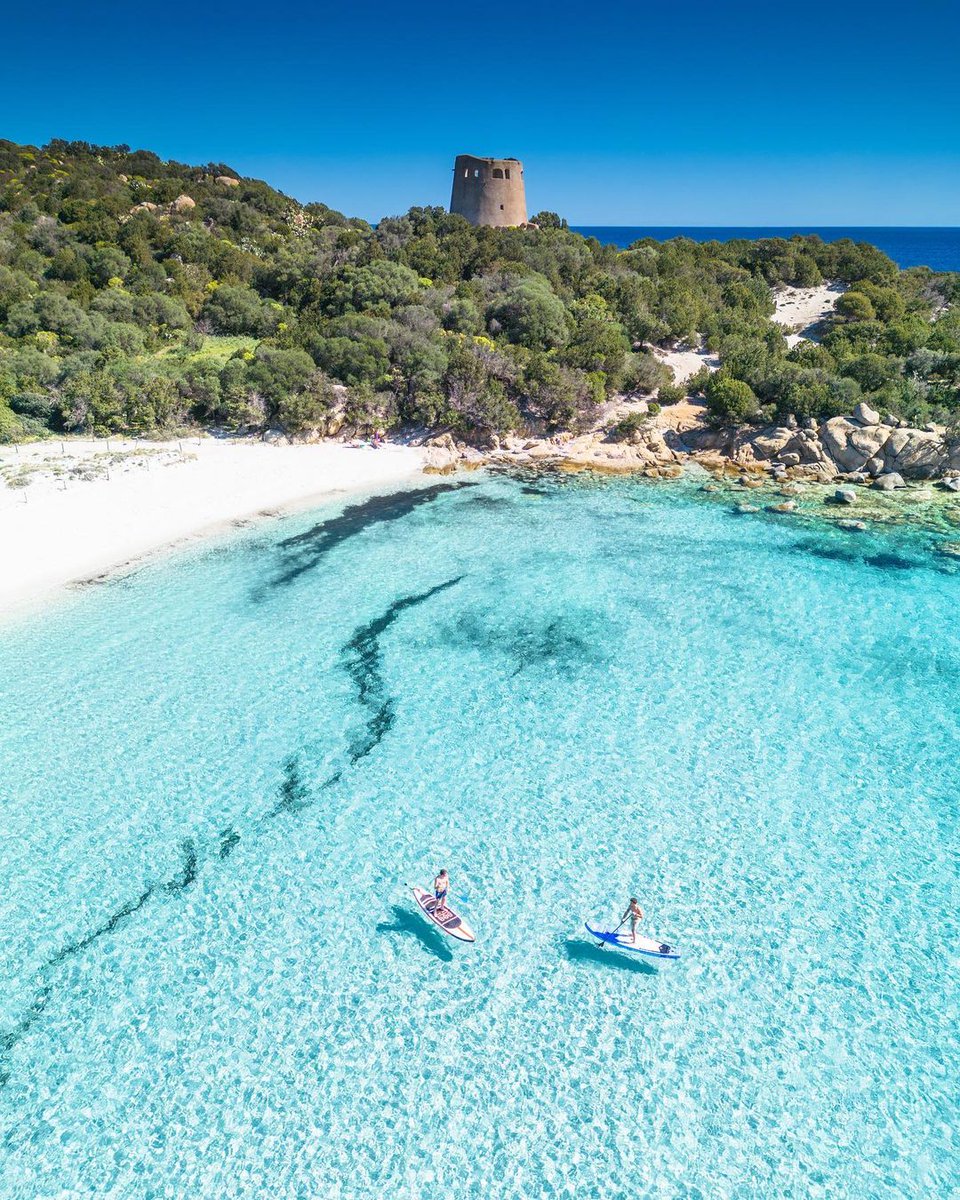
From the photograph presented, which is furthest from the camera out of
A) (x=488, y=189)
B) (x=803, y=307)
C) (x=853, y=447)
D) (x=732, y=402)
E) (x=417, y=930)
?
(x=488, y=189)

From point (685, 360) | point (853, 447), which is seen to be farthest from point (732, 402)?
point (685, 360)

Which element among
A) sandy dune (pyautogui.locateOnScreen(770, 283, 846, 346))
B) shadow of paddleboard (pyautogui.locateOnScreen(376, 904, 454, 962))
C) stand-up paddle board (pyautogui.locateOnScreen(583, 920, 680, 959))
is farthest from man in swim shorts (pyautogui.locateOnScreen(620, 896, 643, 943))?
sandy dune (pyautogui.locateOnScreen(770, 283, 846, 346))

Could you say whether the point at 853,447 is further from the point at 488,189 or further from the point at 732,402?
the point at 488,189

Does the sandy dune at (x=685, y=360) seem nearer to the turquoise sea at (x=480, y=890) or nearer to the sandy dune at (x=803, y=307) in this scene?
the sandy dune at (x=803, y=307)

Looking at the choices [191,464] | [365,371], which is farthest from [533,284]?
[191,464]

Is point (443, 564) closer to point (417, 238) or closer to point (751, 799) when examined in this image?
point (751, 799)

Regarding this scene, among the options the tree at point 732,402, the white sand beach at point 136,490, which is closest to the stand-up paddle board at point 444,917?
the white sand beach at point 136,490
